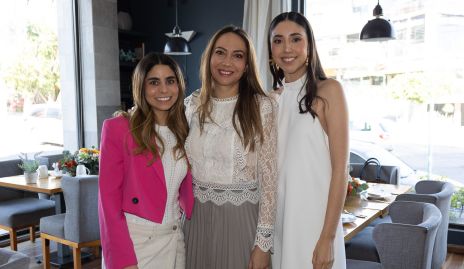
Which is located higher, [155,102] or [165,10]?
[165,10]

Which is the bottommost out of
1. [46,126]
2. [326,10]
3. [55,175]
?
[55,175]

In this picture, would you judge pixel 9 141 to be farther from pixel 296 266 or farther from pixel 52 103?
pixel 296 266

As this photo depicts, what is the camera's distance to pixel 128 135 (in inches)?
64.4

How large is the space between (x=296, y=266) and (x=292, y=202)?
24 centimetres

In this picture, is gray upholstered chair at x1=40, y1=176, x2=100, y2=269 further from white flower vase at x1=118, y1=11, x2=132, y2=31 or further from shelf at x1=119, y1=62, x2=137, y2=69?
white flower vase at x1=118, y1=11, x2=132, y2=31

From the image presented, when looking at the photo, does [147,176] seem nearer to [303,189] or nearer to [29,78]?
[303,189]

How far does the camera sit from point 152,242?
1665 millimetres

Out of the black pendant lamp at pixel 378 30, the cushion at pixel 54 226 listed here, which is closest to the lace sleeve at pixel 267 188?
the black pendant lamp at pixel 378 30

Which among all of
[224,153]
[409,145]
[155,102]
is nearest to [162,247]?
[224,153]

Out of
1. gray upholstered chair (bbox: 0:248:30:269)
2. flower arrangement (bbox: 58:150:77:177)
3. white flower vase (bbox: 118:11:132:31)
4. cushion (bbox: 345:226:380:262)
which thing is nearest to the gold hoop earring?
gray upholstered chair (bbox: 0:248:30:269)

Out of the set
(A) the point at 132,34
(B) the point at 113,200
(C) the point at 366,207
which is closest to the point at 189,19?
(A) the point at 132,34

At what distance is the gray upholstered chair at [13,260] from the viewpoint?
1.58m

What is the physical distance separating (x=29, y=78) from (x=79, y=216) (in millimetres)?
2456

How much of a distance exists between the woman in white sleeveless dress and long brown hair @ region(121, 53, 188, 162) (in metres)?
0.40
